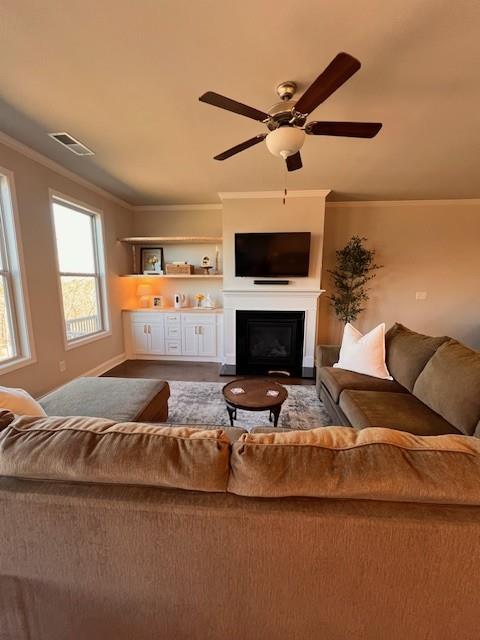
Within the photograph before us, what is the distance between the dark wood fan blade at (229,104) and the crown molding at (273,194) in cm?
231

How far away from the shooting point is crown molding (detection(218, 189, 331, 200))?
3.87m

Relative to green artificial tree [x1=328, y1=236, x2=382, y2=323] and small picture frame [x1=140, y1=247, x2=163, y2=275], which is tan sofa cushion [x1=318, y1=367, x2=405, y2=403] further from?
small picture frame [x1=140, y1=247, x2=163, y2=275]

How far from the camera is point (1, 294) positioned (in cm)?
264

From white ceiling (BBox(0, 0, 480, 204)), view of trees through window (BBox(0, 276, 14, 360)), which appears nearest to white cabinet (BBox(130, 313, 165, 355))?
view of trees through window (BBox(0, 276, 14, 360))

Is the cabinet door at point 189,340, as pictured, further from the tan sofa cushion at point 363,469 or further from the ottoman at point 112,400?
the tan sofa cushion at point 363,469

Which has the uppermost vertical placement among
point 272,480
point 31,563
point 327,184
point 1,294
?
point 327,184

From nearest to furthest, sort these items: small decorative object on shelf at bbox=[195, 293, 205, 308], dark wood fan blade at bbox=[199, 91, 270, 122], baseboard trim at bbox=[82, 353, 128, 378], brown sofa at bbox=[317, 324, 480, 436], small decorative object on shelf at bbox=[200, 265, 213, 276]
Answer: dark wood fan blade at bbox=[199, 91, 270, 122] < brown sofa at bbox=[317, 324, 480, 436] < baseboard trim at bbox=[82, 353, 128, 378] < small decorative object on shelf at bbox=[200, 265, 213, 276] < small decorative object on shelf at bbox=[195, 293, 205, 308]

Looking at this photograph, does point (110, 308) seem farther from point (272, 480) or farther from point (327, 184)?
point (272, 480)

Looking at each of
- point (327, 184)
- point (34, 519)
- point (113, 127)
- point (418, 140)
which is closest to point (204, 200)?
point (327, 184)

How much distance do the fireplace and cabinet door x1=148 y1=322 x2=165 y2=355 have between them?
1.27m

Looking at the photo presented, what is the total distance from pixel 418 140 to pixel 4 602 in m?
3.79

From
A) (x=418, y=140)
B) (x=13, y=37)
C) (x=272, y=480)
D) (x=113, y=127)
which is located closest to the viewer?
(x=272, y=480)

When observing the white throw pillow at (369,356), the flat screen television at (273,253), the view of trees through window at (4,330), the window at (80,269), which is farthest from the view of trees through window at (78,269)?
the white throw pillow at (369,356)

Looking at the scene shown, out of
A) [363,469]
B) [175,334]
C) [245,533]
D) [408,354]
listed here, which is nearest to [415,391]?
[408,354]
